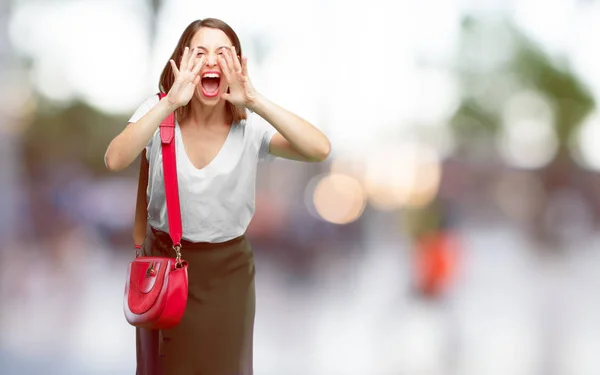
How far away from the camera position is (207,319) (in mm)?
2098

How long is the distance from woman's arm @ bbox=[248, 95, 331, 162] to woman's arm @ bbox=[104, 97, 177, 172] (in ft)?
0.69

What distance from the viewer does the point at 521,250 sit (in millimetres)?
14914

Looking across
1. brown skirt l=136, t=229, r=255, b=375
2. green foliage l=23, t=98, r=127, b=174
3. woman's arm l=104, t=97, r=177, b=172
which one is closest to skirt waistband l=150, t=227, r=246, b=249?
brown skirt l=136, t=229, r=255, b=375

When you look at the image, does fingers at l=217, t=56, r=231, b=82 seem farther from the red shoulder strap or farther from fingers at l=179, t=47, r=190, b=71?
the red shoulder strap

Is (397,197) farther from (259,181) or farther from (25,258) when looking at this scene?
(25,258)

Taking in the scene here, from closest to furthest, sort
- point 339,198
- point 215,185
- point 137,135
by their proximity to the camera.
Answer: point 137,135, point 215,185, point 339,198

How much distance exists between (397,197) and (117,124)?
599 centimetres

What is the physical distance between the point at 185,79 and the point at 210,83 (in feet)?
0.44

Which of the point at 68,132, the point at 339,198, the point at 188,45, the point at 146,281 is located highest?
the point at 68,132

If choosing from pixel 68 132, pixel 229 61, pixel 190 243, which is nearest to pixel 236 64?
pixel 229 61

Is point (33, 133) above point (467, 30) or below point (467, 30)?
below

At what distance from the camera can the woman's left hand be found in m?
1.93

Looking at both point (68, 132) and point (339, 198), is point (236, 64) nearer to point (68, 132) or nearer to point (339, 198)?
point (339, 198)

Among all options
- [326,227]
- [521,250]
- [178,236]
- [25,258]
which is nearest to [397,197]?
[521,250]
